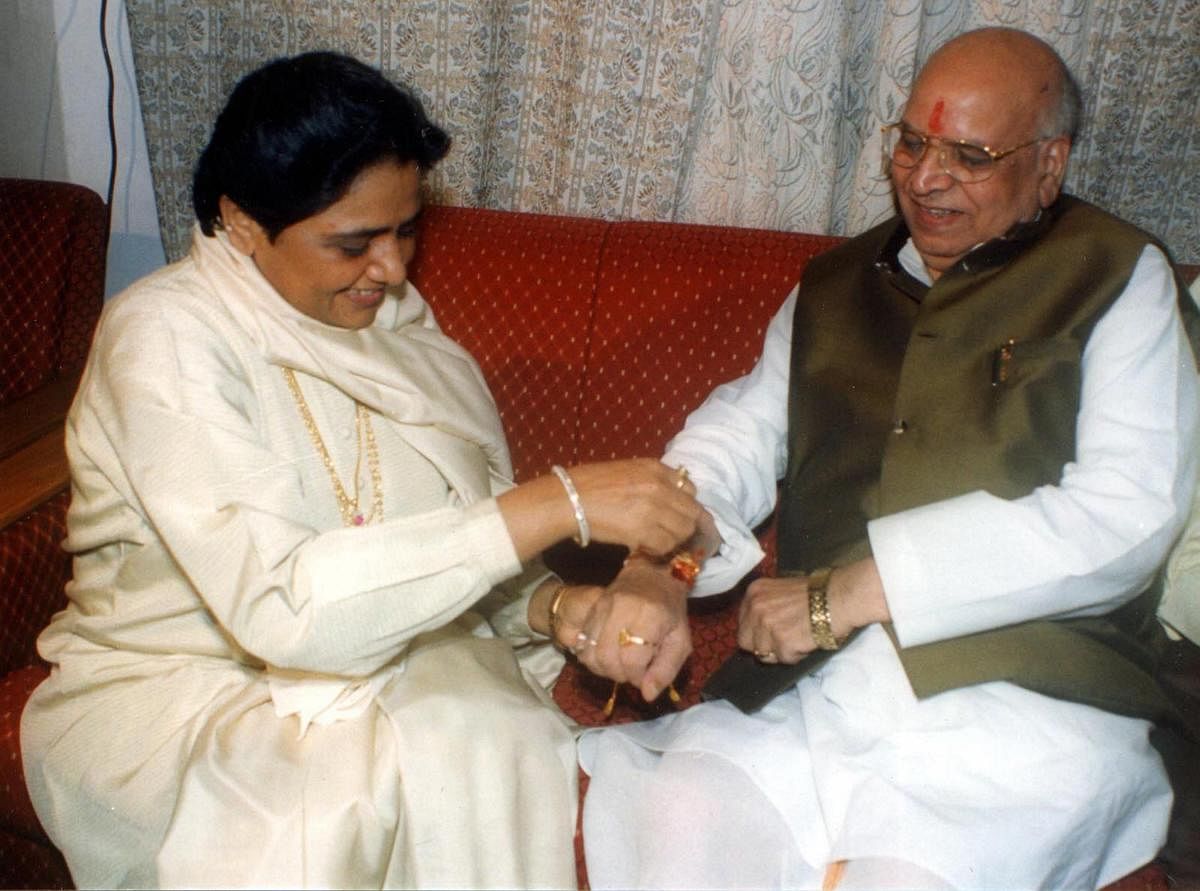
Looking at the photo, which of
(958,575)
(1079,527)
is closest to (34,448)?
(958,575)

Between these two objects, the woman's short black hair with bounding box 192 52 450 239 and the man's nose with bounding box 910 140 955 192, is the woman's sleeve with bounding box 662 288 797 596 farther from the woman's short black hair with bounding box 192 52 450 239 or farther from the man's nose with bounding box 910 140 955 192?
the woman's short black hair with bounding box 192 52 450 239

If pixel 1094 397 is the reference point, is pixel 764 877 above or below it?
below

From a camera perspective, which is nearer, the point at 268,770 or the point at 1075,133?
the point at 268,770

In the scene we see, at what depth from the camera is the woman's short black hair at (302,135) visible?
144cm

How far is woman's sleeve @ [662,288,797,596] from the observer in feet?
5.70

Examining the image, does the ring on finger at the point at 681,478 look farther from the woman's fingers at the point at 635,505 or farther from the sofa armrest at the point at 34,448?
the sofa armrest at the point at 34,448

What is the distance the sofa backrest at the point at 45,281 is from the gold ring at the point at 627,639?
4.58ft

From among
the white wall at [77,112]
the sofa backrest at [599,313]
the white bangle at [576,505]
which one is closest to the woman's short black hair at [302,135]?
the white bangle at [576,505]

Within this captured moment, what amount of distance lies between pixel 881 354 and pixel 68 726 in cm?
136

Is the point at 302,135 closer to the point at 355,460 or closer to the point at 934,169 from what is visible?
the point at 355,460

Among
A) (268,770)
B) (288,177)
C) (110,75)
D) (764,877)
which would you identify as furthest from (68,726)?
(110,75)

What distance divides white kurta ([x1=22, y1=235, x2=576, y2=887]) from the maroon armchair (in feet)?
0.27

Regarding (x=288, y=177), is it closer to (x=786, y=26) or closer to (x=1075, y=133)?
(x=786, y=26)

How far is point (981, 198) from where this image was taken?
1639 mm
